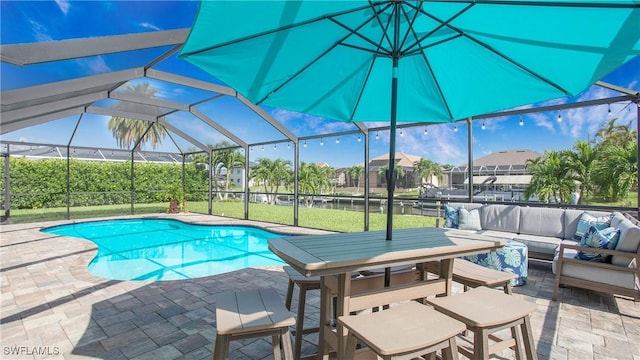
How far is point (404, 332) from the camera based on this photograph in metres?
1.46

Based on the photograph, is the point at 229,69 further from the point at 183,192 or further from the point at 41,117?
the point at 183,192

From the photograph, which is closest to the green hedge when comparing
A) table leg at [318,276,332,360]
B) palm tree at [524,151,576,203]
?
table leg at [318,276,332,360]

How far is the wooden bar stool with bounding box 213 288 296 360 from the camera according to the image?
1.66m

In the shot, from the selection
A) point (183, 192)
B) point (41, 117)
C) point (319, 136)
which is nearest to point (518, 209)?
point (319, 136)

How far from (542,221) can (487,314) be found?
4.15 metres

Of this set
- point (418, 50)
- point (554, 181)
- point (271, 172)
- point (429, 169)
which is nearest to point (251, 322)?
point (418, 50)

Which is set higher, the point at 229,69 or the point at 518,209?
the point at 229,69

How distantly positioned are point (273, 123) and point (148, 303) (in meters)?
5.61

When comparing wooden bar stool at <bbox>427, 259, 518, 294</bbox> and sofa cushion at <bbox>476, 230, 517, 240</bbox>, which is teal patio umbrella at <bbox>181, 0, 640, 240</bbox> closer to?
wooden bar stool at <bbox>427, 259, 518, 294</bbox>

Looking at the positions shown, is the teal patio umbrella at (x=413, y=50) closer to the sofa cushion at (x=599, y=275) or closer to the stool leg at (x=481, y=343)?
the stool leg at (x=481, y=343)

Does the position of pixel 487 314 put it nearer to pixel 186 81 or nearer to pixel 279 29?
pixel 279 29

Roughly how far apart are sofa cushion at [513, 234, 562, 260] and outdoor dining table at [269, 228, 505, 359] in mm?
2684

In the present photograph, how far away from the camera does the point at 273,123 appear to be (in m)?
8.23

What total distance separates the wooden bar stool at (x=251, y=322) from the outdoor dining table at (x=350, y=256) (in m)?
0.30
